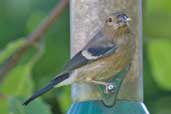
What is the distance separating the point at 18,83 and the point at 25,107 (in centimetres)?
53

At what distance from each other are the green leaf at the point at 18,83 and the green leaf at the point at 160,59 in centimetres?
56

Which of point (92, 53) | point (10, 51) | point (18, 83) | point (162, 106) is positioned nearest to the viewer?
point (92, 53)

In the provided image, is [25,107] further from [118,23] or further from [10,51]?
[10,51]

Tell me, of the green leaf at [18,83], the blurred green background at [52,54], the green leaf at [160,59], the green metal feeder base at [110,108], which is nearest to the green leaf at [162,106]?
the blurred green background at [52,54]

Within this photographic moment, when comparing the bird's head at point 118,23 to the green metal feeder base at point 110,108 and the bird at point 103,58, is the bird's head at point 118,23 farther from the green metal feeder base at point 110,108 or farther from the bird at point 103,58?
the green metal feeder base at point 110,108

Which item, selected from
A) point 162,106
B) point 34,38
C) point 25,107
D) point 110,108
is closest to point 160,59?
point 162,106

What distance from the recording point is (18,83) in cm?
497

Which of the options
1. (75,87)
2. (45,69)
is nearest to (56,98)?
(45,69)

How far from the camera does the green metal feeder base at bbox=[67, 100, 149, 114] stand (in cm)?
446

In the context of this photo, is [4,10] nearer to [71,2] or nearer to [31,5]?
[31,5]

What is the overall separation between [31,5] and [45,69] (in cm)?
42

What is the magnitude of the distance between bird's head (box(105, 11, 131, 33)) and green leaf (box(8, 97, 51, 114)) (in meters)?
0.41

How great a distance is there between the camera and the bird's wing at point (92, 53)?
14.6 feet

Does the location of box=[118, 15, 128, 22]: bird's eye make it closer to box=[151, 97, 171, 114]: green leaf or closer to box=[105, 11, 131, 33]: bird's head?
box=[105, 11, 131, 33]: bird's head
